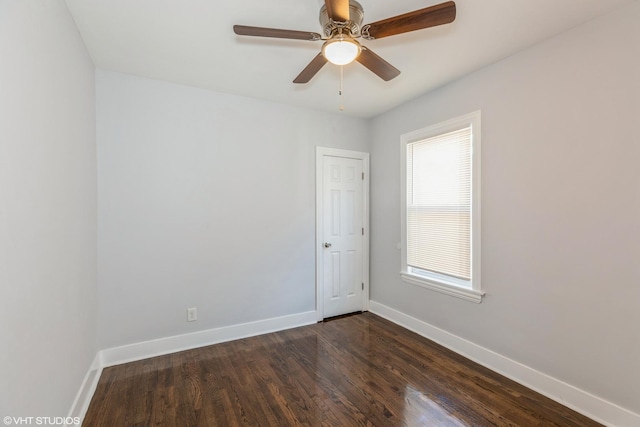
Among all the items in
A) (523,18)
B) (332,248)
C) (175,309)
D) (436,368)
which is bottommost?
(436,368)

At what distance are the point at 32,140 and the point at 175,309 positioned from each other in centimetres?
195

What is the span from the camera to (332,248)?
11.9 feet

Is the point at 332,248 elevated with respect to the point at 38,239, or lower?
lower

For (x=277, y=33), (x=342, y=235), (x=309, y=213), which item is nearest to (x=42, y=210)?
(x=277, y=33)

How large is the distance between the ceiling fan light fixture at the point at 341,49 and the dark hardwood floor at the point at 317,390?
90.9 inches

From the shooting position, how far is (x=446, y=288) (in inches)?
111

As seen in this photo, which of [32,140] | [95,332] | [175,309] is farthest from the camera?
[175,309]

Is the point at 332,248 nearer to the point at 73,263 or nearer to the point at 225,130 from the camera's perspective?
the point at 225,130

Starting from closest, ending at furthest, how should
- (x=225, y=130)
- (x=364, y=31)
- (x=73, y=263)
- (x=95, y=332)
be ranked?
(x=364, y=31) < (x=73, y=263) < (x=95, y=332) < (x=225, y=130)

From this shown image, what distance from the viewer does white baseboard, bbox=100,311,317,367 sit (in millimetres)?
2516

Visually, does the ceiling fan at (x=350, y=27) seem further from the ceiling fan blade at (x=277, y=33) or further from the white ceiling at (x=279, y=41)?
the white ceiling at (x=279, y=41)

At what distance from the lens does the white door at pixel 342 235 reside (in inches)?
141

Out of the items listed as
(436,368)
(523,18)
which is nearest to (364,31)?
(523,18)

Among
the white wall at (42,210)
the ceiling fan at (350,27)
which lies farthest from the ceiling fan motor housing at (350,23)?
the white wall at (42,210)
